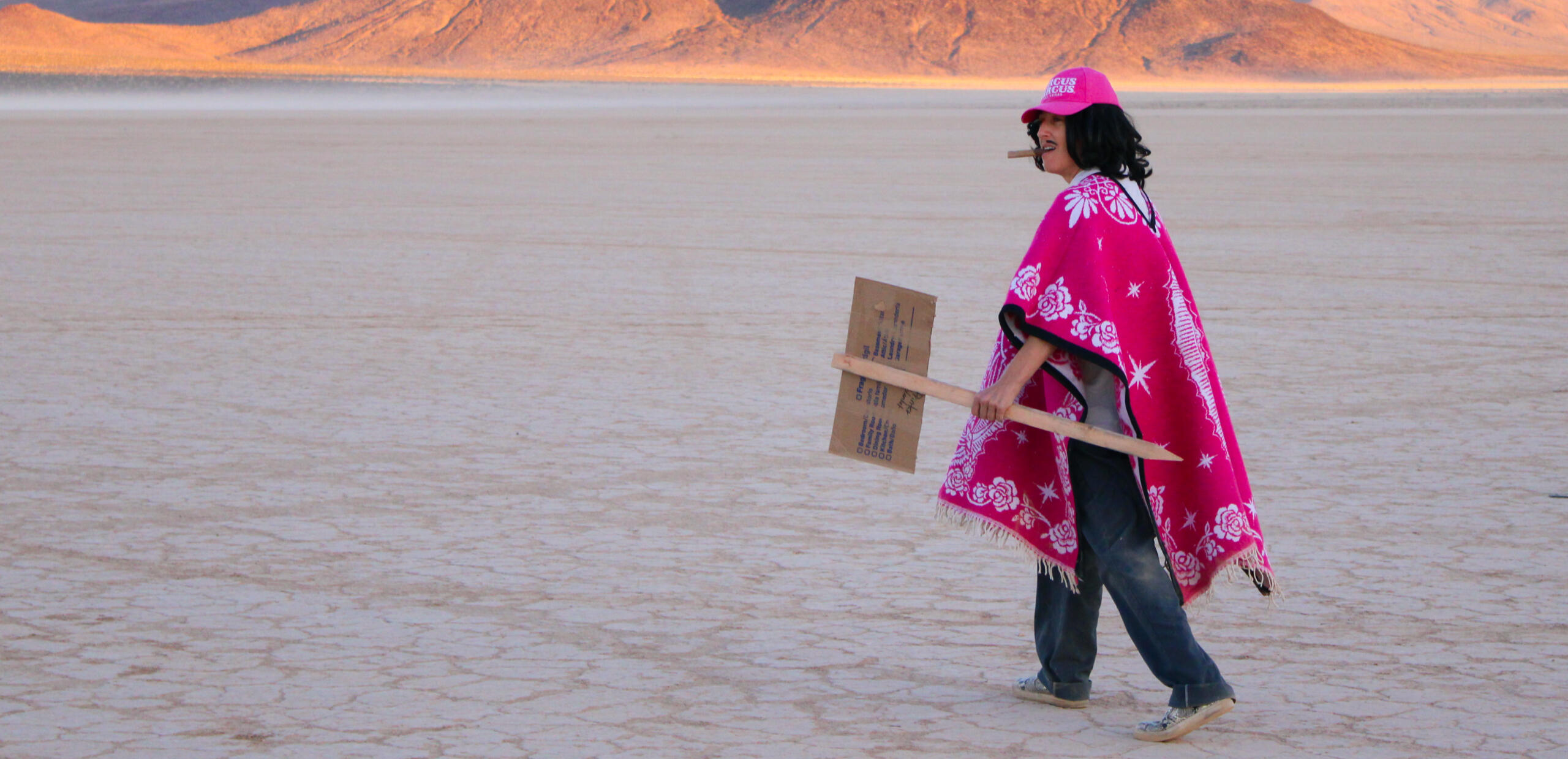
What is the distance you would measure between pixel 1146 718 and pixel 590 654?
1.39 m

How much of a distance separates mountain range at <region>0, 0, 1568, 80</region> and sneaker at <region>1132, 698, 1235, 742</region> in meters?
137

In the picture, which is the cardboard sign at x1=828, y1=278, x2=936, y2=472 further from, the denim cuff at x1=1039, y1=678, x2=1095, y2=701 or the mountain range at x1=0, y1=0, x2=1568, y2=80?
the mountain range at x1=0, y1=0, x2=1568, y2=80

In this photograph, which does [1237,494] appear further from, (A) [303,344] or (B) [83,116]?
(B) [83,116]

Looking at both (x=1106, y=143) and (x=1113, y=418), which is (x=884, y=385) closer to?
(x=1113, y=418)

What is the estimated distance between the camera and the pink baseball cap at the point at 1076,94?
11.9 ft

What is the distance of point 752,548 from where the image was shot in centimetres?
551

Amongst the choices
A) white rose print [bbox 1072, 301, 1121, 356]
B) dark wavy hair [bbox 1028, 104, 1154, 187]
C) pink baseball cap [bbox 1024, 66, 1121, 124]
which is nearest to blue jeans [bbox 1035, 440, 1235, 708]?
white rose print [bbox 1072, 301, 1121, 356]

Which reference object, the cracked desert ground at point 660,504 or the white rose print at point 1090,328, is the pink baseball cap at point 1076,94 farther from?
the cracked desert ground at point 660,504

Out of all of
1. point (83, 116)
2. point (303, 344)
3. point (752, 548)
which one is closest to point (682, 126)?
point (83, 116)

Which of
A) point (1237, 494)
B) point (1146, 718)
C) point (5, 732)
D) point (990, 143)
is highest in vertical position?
point (990, 143)

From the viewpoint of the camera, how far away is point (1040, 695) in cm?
414

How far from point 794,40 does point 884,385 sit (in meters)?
146

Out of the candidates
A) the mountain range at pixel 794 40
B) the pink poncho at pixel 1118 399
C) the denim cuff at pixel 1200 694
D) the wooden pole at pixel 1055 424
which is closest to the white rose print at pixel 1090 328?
the pink poncho at pixel 1118 399

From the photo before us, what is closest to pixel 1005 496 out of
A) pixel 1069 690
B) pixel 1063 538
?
pixel 1063 538
